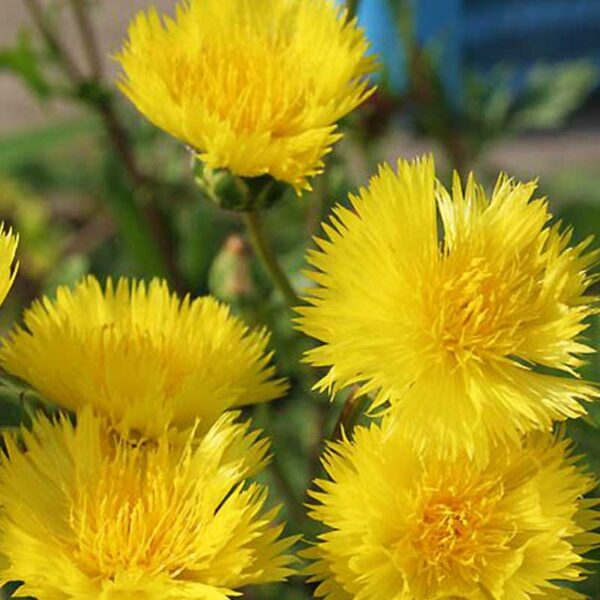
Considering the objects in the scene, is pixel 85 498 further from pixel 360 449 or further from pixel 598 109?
pixel 598 109

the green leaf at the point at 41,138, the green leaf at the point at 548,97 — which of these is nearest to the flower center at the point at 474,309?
the green leaf at the point at 41,138

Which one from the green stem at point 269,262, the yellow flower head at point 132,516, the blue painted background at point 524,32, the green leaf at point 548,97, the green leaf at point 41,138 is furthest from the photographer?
the blue painted background at point 524,32

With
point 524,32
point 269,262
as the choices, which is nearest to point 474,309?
point 269,262

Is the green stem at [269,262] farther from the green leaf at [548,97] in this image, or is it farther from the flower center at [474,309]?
the green leaf at [548,97]

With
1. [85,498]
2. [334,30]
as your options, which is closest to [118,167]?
[334,30]

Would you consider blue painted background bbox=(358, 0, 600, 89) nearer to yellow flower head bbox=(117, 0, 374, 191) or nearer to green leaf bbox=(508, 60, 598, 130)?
green leaf bbox=(508, 60, 598, 130)

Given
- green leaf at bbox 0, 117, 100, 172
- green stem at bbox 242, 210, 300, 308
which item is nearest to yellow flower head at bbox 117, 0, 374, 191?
green stem at bbox 242, 210, 300, 308
